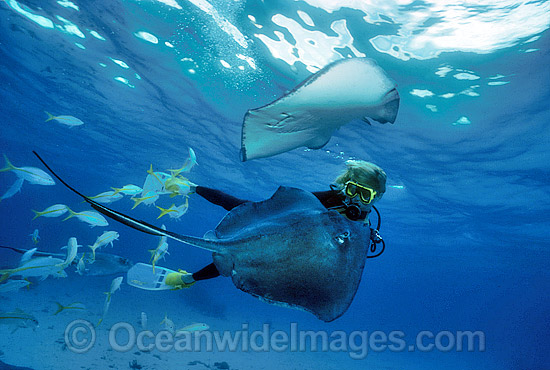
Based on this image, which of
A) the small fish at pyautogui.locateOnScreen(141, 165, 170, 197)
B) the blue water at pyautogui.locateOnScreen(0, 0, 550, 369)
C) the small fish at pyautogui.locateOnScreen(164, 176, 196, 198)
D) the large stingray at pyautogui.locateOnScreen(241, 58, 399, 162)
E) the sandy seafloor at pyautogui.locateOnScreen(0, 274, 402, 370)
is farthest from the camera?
the sandy seafloor at pyautogui.locateOnScreen(0, 274, 402, 370)

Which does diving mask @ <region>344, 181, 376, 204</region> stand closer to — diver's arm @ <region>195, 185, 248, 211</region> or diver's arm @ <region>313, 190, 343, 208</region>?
diver's arm @ <region>313, 190, 343, 208</region>

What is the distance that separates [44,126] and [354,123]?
25126 millimetres

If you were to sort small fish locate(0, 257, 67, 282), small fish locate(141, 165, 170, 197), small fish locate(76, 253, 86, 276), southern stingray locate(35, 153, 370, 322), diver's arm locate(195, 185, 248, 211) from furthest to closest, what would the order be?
small fish locate(76, 253, 86, 276) → small fish locate(0, 257, 67, 282) → small fish locate(141, 165, 170, 197) → diver's arm locate(195, 185, 248, 211) → southern stingray locate(35, 153, 370, 322)

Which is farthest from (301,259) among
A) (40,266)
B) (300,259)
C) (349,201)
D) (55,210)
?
(55,210)

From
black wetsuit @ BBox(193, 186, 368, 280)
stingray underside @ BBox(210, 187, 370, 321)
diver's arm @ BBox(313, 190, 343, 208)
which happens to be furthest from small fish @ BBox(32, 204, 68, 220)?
diver's arm @ BBox(313, 190, 343, 208)

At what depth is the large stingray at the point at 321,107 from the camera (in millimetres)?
3461

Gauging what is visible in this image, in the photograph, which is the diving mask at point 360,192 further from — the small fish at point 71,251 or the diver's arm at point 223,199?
the small fish at point 71,251

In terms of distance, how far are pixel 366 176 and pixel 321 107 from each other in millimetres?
1564

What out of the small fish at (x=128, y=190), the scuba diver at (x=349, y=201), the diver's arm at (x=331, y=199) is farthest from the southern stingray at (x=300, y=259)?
the small fish at (x=128, y=190)

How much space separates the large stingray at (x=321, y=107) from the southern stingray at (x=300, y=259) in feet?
7.01

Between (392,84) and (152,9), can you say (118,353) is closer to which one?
(152,9)

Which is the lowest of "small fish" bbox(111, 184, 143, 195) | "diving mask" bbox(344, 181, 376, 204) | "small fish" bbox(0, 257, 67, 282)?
"small fish" bbox(0, 257, 67, 282)

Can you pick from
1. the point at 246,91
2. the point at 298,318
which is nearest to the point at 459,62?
the point at 246,91

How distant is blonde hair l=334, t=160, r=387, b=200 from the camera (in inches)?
119
